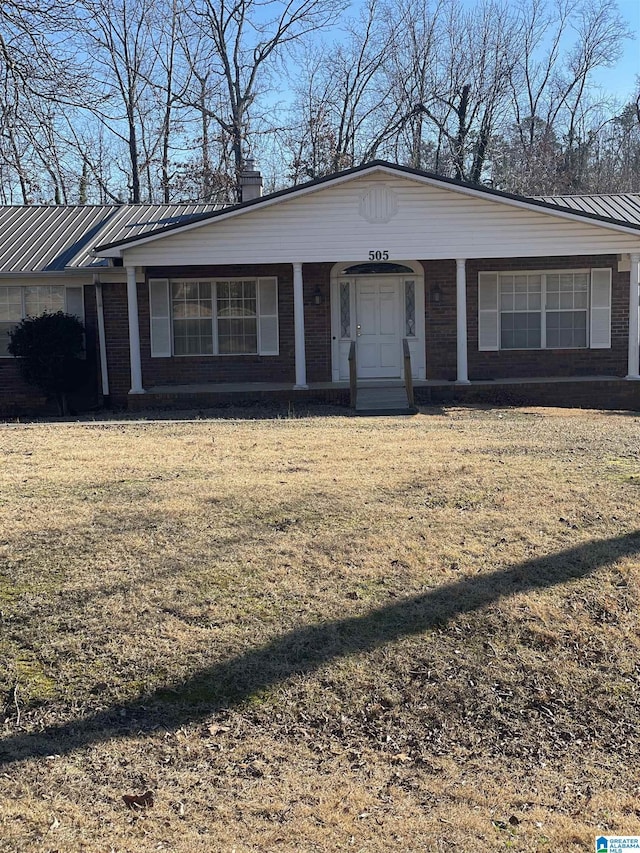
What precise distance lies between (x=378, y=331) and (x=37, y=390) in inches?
283

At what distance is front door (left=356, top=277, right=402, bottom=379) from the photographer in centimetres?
1711

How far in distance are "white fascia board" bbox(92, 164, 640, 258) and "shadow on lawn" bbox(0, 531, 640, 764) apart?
10408 mm

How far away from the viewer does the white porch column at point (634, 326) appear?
15523 mm

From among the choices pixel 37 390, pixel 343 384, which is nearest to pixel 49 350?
pixel 37 390

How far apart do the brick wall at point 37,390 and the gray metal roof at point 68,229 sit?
3.32 ft

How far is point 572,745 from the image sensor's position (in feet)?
12.8

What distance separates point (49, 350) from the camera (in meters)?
15.9

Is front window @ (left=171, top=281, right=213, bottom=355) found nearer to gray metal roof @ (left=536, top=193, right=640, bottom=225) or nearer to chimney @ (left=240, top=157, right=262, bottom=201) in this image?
chimney @ (left=240, top=157, right=262, bottom=201)

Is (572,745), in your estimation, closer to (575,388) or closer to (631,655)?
(631,655)

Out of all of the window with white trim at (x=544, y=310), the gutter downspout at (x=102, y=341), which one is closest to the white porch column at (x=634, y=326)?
the window with white trim at (x=544, y=310)

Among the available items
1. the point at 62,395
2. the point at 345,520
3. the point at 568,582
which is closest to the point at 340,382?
the point at 62,395

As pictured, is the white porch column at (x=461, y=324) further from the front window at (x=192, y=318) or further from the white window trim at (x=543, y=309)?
the front window at (x=192, y=318)

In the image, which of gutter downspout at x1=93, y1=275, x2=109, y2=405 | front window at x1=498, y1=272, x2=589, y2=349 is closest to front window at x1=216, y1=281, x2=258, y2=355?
gutter downspout at x1=93, y1=275, x2=109, y2=405

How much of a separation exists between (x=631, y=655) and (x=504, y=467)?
11.8ft
